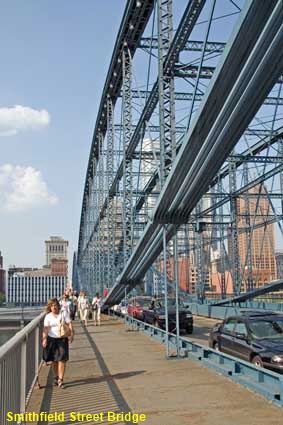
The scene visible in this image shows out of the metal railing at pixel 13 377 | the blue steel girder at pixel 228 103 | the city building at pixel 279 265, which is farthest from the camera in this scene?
the city building at pixel 279 265

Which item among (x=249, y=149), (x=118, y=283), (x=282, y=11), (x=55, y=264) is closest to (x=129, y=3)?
(x=249, y=149)

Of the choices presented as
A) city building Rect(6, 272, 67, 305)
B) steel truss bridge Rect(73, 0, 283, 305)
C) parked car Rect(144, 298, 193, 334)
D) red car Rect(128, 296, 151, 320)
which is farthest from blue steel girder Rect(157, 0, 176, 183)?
city building Rect(6, 272, 67, 305)

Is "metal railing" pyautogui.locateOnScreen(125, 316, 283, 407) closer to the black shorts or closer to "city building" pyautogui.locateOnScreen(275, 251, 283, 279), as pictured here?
the black shorts

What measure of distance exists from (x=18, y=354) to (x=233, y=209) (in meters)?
27.1

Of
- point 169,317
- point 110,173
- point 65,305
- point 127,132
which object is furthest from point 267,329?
point 110,173

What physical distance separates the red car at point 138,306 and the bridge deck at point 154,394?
1513 centimetres

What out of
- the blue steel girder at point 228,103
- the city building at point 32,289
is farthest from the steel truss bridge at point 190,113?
the city building at point 32,289

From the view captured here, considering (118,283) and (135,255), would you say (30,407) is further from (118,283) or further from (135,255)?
(118,283)

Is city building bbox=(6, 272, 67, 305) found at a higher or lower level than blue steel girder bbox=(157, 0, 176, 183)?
lower

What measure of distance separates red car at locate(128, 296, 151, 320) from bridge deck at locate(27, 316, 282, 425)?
15126 mm

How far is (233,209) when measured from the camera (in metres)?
32.6

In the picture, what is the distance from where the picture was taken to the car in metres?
10.0

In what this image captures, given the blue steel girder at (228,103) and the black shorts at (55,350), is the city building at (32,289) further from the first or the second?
the black shorts at (55,350)

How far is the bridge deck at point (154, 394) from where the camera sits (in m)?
6.90
